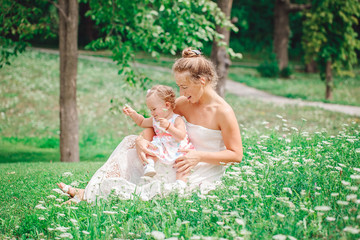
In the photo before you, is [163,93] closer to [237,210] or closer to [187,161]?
[187,161]

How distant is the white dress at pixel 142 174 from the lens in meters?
3.73

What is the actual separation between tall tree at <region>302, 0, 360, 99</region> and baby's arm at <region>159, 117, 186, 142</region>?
44.2ft

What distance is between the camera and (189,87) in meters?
3.87

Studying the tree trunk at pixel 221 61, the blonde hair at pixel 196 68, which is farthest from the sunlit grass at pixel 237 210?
the tree trunk at pixel 221 61

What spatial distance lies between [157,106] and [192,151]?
572mm

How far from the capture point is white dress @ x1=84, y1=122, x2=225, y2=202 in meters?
3.73

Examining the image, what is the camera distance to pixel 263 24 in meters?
35.6

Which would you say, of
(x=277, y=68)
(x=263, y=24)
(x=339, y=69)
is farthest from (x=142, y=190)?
(x=263, y=24)

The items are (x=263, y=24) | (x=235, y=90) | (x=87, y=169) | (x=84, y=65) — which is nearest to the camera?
(x=87, y=169)

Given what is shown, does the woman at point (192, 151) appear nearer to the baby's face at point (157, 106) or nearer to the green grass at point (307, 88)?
the baby's face at point (157, 106)

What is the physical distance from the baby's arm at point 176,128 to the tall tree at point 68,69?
3465 mm

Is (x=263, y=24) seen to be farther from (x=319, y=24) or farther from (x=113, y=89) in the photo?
(x=113, y=89)

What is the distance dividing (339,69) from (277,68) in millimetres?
8018

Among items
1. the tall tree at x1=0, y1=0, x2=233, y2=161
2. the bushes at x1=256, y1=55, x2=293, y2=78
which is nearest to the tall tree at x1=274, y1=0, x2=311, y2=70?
the bushes at x1=256, y1=55, x2=293, y2=78
